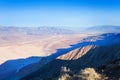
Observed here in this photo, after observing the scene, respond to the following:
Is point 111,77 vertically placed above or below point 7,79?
above

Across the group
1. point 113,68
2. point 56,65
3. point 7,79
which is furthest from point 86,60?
point 113,68

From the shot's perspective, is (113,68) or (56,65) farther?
(56,65)

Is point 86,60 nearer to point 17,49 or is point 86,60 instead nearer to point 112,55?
point 112,55

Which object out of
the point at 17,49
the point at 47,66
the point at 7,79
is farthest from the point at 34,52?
the point at 47,66

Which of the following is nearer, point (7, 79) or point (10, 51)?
point (7, 79)

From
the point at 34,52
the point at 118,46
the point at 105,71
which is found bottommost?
the point at 34,52

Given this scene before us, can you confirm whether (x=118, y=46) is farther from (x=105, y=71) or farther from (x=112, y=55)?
(x=105, y=71)

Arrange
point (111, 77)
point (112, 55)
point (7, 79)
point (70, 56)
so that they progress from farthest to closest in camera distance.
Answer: point (7, 79) < point (70, 56) < point (112, 55) < point (111, 77)

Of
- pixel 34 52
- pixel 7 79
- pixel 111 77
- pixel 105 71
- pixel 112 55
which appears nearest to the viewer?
pixel 111 77

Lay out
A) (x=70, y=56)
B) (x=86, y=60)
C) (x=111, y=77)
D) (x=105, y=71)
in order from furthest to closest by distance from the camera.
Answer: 1. (x=70, y=56)
2. (x=86, y=60)
3. (x=105, y=71)
4. (x=111, y=77)
